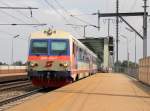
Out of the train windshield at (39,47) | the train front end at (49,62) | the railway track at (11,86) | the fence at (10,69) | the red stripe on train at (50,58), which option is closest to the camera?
the train front end at (49,62)

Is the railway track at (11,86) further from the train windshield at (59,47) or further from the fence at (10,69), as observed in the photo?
the fence at (10,69)

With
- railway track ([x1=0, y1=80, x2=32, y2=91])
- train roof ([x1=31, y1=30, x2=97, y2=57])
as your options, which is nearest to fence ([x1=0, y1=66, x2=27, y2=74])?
railway track ([x1=0, y1=80, x2=32, y2=91])

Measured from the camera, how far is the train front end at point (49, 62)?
28.1 metres

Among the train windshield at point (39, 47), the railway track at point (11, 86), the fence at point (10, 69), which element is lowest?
the railway track at point (11, 86)

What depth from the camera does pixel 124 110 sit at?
1527 cm

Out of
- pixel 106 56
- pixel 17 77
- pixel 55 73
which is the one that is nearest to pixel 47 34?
pixel 55 73

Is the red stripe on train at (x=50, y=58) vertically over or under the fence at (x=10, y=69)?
over

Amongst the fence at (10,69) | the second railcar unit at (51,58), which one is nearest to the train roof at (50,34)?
the second railcar unit at (51,58)

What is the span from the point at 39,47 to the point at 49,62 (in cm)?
131

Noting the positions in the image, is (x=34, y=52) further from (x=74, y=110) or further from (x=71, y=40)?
(x=74, y=110)

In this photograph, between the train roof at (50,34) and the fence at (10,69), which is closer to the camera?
the train roof at (50,34)

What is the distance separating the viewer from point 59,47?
29.3 metres

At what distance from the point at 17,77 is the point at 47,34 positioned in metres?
20.5

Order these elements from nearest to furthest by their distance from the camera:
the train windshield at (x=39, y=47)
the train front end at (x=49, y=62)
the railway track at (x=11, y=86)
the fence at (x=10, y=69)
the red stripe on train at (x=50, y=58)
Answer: the train front end at (x=49, y=62), the red stripe on train at (x=50, y=58), the train windshield at (x=39, y=47), the railway track at (x=11, y=86), the fence at (x=10, y=69)
